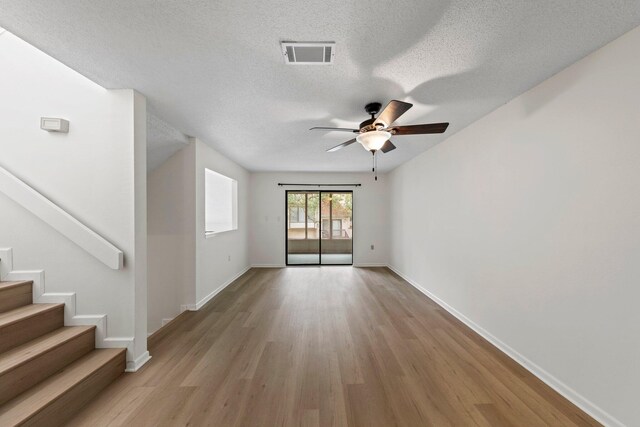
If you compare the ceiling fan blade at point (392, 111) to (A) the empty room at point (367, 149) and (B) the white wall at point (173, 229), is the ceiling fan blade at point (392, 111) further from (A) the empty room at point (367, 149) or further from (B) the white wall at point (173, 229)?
(B) the white wall at point (173, 229)

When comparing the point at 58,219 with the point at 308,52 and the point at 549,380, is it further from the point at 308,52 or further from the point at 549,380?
the point at 549,380

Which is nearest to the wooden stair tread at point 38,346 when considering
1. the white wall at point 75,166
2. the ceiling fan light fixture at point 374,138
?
the white wall at point 75,166

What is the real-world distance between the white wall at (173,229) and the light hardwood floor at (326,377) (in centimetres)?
42

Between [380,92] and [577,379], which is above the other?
[380,92]

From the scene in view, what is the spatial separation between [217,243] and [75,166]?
2.29 metres

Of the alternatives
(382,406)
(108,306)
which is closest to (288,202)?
(108,306)

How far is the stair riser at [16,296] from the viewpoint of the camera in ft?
6.09

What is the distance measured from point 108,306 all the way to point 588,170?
12.4 ft

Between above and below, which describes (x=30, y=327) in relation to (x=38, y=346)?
above

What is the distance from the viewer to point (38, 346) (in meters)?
1.74

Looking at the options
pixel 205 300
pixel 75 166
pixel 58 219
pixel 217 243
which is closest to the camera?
pixel 58 219

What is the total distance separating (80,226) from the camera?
1992 mm

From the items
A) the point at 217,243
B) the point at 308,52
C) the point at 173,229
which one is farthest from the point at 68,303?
the point at 308,52

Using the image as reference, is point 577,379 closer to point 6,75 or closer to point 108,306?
point 108,306
